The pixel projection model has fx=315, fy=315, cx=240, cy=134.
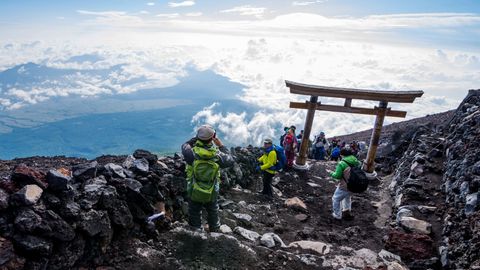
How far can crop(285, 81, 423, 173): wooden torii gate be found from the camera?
13.9 meters

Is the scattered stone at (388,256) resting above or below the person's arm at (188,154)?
below

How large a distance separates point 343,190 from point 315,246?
9.01 feet

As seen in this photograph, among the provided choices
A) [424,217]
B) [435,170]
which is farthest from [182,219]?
[435,170]

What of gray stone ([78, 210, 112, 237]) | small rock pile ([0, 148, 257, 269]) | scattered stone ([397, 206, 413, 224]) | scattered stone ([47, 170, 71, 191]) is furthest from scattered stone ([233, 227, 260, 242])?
scattered stone ([397, 206, 413, 224])

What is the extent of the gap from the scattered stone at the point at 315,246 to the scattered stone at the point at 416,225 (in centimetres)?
232

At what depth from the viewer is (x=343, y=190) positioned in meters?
9.45

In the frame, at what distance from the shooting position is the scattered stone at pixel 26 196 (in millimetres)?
3973

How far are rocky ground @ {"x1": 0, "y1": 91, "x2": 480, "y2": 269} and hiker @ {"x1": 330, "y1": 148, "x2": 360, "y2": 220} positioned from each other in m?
0.34

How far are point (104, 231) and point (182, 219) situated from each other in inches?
96.4

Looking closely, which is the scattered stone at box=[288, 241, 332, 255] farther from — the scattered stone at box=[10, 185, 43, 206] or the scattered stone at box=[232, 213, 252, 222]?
the scattered stone at box=[10, 185, 43, 206]

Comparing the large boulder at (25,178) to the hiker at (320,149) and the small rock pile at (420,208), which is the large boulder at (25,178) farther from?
the hiker at (320,149)

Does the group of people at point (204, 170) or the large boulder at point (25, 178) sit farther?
the group of people at point (204, 170)

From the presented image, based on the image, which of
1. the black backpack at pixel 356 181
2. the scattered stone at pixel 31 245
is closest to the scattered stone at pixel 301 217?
the black backpack at pixel 356 181

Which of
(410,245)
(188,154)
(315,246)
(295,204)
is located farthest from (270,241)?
(295,204)
